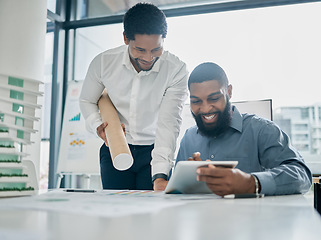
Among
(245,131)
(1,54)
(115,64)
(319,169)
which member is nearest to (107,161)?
(115,64)

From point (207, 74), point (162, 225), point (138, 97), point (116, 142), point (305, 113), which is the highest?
point (305, 113)

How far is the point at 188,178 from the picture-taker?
94 cm

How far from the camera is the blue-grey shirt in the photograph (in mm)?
1322

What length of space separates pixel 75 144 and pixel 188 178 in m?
3.26

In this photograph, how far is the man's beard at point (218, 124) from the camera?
1.56 meters

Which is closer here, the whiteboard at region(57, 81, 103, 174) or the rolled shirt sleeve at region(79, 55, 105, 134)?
the rolled shirt sleeve at region(79, 55, 105, 134)

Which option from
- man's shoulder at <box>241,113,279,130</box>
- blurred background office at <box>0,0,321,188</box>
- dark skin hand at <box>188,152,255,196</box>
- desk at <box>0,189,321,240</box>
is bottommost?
desk at <box>0,189,321,240</box>

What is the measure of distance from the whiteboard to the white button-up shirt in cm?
231

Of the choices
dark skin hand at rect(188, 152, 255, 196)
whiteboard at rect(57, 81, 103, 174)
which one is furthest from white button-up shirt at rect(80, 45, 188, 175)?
whiteboard at rect(57, 81, 103, 174)

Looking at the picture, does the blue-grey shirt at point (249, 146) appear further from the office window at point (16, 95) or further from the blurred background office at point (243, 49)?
the blurred background office at point (243, 49)

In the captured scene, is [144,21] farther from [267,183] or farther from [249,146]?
[267,183]

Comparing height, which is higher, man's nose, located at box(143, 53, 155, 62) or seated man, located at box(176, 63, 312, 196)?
man's nose, located at box(143, 53, 155, 62)

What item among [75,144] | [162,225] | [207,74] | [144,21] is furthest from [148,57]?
[75,144]

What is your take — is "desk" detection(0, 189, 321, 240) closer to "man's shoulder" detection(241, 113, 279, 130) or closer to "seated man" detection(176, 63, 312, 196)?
"seated man" detection(176, 63, 312, 196)
